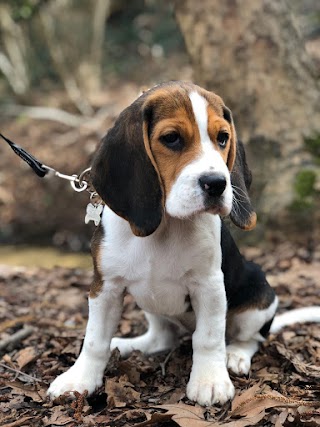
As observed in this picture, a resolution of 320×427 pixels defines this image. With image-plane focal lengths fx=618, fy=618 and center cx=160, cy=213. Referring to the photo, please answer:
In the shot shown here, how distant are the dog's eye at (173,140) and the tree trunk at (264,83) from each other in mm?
4351

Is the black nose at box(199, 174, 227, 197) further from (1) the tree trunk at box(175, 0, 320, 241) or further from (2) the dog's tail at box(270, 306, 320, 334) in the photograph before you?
(1) the tree trunk at box(175, 0, 320, 241)

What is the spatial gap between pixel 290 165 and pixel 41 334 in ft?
12.9

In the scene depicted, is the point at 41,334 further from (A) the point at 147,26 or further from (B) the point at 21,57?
(A) the point at 147,26

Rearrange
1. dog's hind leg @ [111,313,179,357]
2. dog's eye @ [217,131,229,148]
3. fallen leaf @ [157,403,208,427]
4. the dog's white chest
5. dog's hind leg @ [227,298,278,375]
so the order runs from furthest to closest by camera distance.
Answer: dog's hind leg @ [111,313,179,357], dog's hind leg @ [227,298,278,375], the dog's white chest, dog's eye @ [217,131,229,148], fallen leaf @ [157,403,208,427]

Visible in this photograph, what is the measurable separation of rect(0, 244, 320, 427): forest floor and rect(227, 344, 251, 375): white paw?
0.22 feet

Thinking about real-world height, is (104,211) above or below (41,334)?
above

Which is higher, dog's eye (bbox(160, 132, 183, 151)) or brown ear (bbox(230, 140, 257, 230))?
dog's eye (bbox(160, 132, 183, 151))

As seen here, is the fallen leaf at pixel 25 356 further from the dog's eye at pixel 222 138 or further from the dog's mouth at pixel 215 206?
the dog's eye at pixel 222 138

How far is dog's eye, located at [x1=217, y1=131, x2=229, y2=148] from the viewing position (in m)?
3.31

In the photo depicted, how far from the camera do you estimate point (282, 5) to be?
7.77 m

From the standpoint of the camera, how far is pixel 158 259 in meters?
3.42

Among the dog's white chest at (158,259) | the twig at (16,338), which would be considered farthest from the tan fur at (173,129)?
the twig at (16,338)

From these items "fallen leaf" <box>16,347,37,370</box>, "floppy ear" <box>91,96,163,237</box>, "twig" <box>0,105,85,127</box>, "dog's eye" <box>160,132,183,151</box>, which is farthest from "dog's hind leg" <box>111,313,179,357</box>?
"twig" <box>0,105,85,127</box>

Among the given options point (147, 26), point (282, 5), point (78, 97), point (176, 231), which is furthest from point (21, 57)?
point (176, 231)
